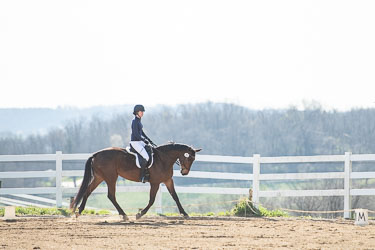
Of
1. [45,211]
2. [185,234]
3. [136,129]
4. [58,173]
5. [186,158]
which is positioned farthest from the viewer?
[58,173]

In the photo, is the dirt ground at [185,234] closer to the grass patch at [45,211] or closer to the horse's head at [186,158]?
the horse's head at [186,158]

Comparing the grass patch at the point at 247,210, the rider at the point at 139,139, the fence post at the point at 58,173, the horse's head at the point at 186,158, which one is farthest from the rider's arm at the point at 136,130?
the fence post at the point at 58,173

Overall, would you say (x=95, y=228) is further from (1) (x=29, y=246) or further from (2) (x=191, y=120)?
(2) (x=191, y=120)

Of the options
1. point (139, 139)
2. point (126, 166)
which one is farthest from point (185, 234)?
point (126, 166)

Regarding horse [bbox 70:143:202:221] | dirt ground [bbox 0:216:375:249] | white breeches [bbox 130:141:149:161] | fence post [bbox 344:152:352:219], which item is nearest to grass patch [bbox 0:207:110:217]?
horse [bbox 70:143:202:221]

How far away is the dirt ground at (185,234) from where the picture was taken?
10.3 metres

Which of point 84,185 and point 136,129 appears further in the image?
point 84,185

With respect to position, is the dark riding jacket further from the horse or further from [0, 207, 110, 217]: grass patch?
[0, 207, 110, 217]: grass patch

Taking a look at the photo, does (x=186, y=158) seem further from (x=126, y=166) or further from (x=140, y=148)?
(x=126, y=166)

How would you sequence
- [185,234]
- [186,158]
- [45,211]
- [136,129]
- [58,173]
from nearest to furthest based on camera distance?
[185,234] → [136,129] → [186,158] → [45,211] → [58,173]

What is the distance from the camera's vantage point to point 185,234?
38.4ft

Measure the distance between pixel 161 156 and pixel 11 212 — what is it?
11.8 ft

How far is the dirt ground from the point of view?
1031 centimetres

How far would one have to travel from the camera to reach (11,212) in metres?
14.9
